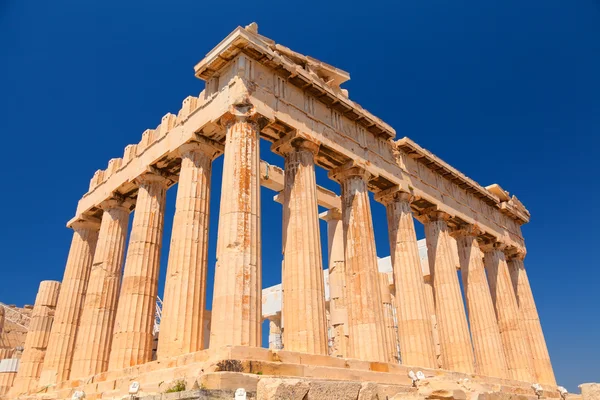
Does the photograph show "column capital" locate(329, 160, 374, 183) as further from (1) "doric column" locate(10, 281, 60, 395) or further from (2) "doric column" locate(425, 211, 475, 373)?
(1) "doric column" locate(10, 281, 60, 395)

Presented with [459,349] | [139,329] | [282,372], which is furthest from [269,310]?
[282,372]

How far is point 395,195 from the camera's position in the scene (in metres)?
23.3

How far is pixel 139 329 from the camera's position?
59.3 feet

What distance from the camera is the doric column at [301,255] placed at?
16.0 meters

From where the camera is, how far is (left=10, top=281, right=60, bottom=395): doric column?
23859 mm

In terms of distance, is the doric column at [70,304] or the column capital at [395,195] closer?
the doric column at [70,304]

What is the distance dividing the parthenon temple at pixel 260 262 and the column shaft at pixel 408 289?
0.06m

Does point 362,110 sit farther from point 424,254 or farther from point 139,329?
point 424,254

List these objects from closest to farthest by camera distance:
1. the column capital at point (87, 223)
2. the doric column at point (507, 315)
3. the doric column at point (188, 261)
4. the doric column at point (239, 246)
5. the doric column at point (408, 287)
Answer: the doric column at point (239, 246)
the doric column at point (188, 261)
the doric column at point (408, 287)
the column capital at point (87, 223)
the doric column at point (507, 315)

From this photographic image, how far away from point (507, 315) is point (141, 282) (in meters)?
20.5

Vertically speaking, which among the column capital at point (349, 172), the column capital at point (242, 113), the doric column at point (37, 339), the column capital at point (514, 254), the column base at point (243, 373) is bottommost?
the column base at point (243, 373)

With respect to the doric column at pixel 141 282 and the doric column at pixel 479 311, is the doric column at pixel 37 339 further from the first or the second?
the doric column at pixel 479 311

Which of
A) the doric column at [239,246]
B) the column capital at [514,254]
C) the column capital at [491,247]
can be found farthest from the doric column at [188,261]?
the column capital at [514,254]

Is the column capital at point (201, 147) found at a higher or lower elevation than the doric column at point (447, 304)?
higher
